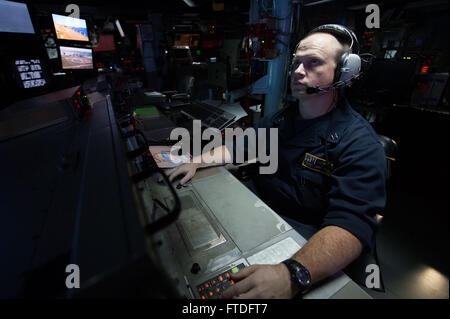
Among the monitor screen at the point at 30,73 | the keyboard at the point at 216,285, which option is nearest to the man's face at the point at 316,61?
the keyboard at the point at 216,285

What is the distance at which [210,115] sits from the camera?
6.33 ft

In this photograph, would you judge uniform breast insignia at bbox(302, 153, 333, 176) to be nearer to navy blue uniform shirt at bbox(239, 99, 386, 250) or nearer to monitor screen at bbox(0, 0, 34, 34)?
navy blue uniform shirt at bbox(239, 99, 386, 250)

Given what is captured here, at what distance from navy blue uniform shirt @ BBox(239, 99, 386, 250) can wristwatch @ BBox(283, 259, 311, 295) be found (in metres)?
0.27

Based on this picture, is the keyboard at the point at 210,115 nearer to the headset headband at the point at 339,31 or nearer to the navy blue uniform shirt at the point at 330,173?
the navy blue uniform shirt at the point at 330,173

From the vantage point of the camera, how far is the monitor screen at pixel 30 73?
1.64 metres

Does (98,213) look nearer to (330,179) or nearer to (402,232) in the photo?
(330,179)

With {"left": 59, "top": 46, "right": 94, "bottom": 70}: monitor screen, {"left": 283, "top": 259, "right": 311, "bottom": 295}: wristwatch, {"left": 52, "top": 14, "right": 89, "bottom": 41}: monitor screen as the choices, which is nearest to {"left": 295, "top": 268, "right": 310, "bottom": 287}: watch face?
{"left": 283, "top": 259, "right": 311, "bottom": 295}: wristwatch

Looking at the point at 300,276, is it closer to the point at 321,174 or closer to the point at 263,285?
the point at 263,285

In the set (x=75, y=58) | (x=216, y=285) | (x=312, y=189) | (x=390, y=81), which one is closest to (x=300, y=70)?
(x=312, y=189)

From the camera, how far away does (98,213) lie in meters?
0.35

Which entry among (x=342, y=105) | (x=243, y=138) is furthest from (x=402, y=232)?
(x=243, y=138)

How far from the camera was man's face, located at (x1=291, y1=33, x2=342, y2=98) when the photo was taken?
1.05m

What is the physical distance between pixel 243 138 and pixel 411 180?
325cm

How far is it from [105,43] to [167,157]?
9132 millimetres
